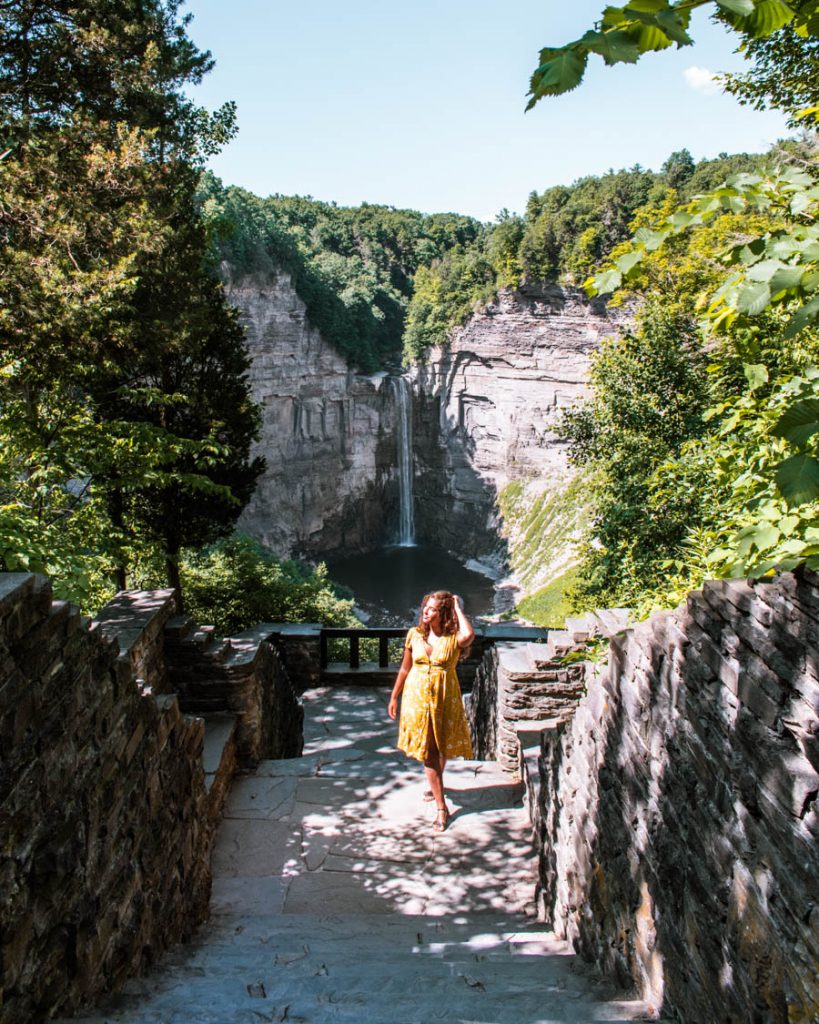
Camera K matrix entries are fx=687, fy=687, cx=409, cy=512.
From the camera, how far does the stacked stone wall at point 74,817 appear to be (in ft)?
7.50

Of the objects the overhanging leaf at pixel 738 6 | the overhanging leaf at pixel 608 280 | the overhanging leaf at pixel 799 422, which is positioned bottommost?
the overhanging leaf at pixel 799 422

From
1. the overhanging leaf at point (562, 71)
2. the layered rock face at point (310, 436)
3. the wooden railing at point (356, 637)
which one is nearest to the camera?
the overhanging leaf at point (562, 71)

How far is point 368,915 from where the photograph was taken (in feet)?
13.9

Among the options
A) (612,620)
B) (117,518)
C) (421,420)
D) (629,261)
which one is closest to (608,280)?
(629,261)

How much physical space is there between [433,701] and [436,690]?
9cm

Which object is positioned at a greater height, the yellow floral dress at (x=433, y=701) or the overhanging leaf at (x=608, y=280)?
the overhanging leaf at (x=608, y=280)

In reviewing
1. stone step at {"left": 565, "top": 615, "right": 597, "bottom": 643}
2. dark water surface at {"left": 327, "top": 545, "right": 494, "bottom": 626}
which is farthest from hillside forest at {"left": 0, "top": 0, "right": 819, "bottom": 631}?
dark water surface at {"left": 327, "top": 545, "right": 494, "bottom": 626}

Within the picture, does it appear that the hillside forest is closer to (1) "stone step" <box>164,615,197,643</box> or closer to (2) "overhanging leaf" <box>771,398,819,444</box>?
(2) "overhanging leaf" <box>771,398,819,444</box>

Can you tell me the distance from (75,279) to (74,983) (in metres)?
6.54

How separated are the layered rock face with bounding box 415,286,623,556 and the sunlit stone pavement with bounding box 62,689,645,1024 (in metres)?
31.4

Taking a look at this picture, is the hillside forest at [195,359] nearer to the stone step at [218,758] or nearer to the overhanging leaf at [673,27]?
the overhanging leaf at [673,27]

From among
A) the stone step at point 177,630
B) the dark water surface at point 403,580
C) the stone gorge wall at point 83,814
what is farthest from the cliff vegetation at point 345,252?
the stone gorge wall at point 83,814

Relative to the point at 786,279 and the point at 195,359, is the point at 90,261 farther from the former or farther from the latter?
the point at 786,279

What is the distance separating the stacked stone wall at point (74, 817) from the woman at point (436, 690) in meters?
1.77
